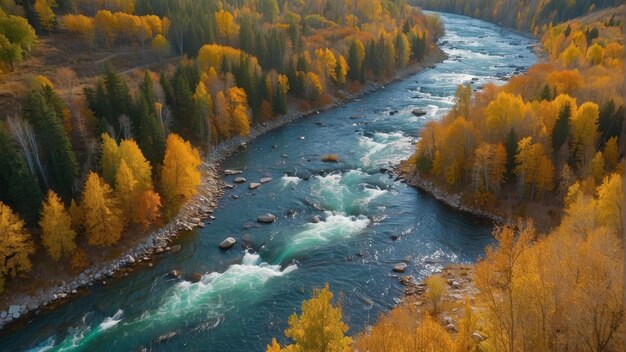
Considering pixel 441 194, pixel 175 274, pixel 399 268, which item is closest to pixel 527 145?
pixel 441 194

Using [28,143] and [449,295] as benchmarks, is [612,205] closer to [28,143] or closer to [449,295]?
[449,295]

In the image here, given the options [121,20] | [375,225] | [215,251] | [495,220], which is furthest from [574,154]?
[121,20]

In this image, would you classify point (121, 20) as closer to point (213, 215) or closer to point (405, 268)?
point (213, 215)

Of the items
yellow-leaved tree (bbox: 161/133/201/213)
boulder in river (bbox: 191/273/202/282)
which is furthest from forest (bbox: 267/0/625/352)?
yellow-leaved tree (bbox: 161/133/201/213)

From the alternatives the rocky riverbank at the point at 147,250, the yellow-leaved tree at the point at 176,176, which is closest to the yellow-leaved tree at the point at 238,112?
the rocky riverbank at the point at 147,250

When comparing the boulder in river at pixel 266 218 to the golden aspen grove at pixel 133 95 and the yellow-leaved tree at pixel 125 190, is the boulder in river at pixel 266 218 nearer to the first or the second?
the golden aspen grove at pixel 133 95

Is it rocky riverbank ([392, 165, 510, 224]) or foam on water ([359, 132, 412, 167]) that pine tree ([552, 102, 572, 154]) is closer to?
rocky riverbank ([392, 165, 510, 224])
